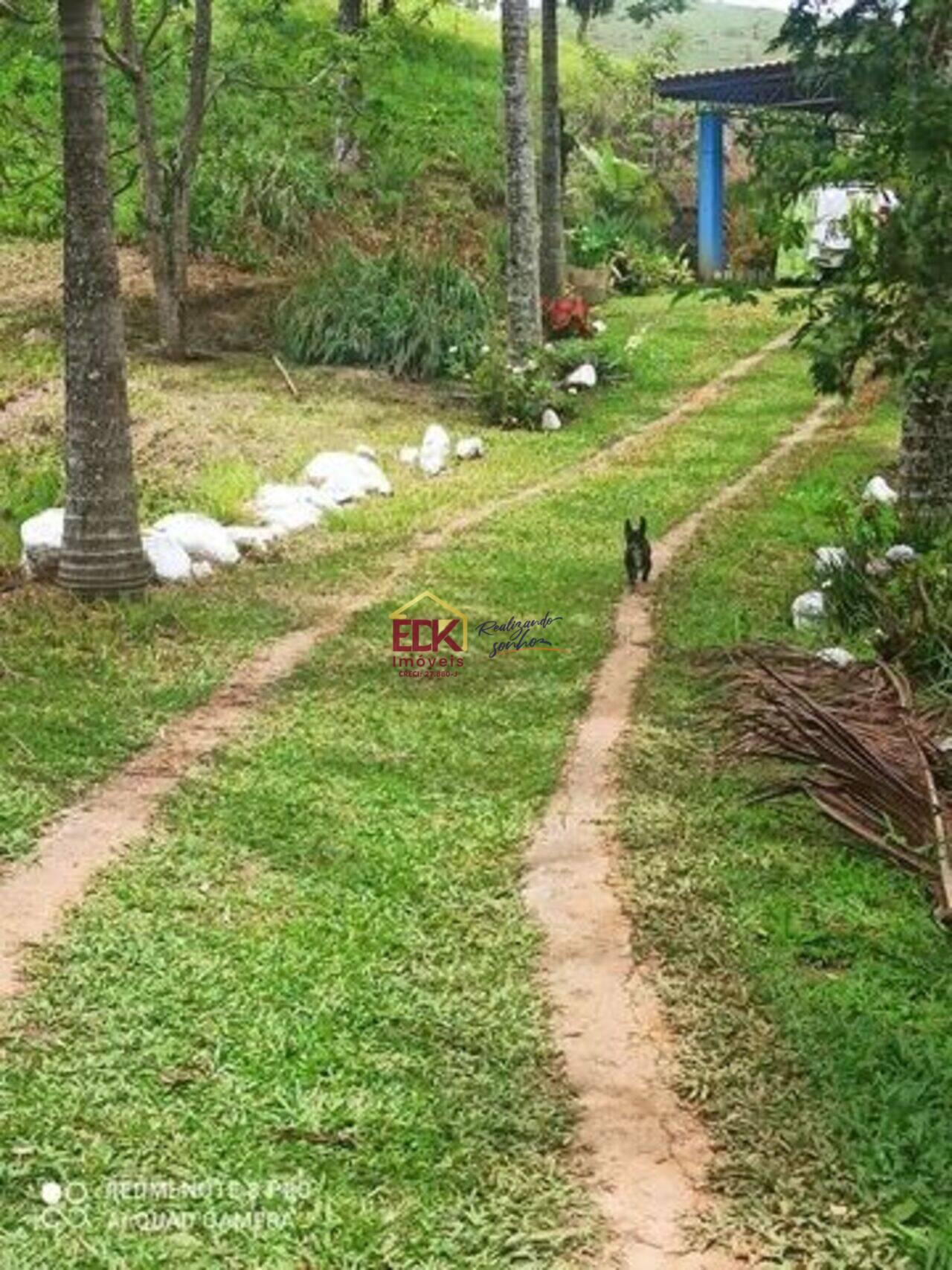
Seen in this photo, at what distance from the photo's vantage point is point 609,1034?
14.4 feet

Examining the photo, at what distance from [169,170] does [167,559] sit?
9187mm

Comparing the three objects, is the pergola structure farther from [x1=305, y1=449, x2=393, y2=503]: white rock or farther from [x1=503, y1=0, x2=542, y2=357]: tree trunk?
[x1=305, y1=449, x2=393, y2=503]: white rock

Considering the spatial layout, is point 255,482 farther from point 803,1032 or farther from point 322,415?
point 803,1032

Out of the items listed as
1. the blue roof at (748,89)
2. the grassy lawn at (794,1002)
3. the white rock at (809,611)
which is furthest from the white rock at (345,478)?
the blue roof at (748,89)

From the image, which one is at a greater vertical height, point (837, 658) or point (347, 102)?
point (347, 102)

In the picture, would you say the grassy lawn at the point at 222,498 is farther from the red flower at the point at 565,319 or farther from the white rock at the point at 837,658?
the white rock at the point at 837,658

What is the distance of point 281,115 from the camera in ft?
63.2

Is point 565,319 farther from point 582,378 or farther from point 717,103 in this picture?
point 717,103

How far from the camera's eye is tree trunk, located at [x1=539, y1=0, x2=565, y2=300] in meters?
20.0

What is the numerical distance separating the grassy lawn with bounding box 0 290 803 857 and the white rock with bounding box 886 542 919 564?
132 inches

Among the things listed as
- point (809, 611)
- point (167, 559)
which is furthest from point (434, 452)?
point (809, 611)

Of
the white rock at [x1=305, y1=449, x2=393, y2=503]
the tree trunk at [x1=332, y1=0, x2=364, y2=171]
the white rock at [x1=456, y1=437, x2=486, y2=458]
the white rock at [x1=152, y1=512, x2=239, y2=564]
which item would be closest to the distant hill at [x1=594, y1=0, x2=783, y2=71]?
the tree trunk at [x1=332, y1=0, x2=364, y2=171]

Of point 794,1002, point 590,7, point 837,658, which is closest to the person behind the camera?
point 794,1002

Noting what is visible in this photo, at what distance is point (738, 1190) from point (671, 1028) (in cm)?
77
